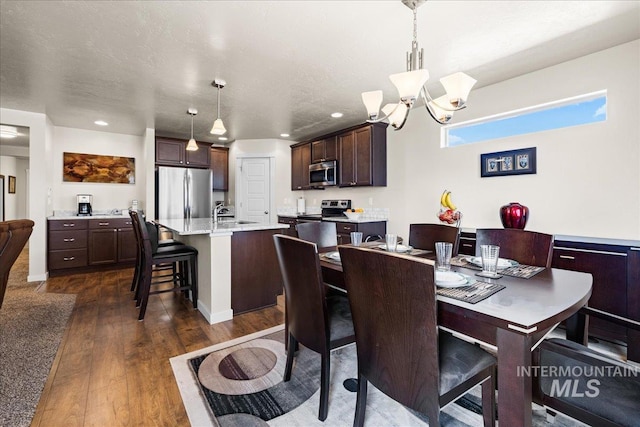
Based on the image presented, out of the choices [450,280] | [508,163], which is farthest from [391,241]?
[508,163]

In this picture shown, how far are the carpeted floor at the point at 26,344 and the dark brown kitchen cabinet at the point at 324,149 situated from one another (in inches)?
151

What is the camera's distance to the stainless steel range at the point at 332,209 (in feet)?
16.2

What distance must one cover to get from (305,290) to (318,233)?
996 millimetres

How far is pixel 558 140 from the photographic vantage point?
9.06 ft

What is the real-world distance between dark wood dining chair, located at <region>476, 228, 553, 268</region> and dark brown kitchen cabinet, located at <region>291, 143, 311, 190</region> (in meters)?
3.81

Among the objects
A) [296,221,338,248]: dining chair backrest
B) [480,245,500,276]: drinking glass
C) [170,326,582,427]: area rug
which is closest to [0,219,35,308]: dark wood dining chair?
[170,326,582,427]: area rug

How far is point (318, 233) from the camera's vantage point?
246 cm

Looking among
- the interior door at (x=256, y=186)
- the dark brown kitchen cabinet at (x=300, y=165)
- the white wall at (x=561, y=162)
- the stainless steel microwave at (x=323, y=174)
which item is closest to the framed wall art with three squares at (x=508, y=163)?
the white wall at (x=561, y=162)

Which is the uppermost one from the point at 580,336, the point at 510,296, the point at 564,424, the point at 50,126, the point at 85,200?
the point at 50,126

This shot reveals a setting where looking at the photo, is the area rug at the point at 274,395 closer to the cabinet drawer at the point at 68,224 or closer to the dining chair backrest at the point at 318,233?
the dining chair backrest at the point at 318,233

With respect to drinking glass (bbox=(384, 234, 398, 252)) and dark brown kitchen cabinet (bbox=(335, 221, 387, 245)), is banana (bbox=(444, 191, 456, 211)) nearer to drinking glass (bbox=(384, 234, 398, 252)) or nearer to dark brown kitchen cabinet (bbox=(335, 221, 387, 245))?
dark brown kitchen cabinet (bbox=(335, 221, 387, 245))

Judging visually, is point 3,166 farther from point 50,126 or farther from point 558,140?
point 558,140

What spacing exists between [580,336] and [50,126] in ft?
21.1

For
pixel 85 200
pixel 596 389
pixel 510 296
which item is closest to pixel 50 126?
pixel 85 200
